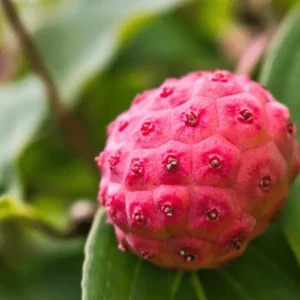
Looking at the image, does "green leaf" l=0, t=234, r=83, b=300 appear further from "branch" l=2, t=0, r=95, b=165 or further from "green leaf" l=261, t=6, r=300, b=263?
"green leaf" l=261, t=6, r=300, b=263

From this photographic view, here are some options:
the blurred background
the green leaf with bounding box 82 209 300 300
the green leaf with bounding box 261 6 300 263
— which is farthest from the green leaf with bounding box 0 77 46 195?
the green leaf with bounding box 261 6 300 263

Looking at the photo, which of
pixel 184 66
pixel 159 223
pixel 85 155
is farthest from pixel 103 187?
pixel 184 66

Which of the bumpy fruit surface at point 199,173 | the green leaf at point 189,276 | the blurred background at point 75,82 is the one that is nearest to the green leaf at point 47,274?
the blurred background at point 75,82

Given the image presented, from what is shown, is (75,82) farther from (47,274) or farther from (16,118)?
(47,274)

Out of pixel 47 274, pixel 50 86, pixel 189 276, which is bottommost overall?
pixel 47 274

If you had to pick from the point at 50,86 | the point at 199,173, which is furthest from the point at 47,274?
the point at 199,173

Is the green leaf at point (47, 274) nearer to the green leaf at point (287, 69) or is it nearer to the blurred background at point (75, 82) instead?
the blurred background at point (75, 82)

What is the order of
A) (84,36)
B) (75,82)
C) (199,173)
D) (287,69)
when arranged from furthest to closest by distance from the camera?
1. (84,36)
2. (75,82)
3. (287,69)
4. (199,173)
